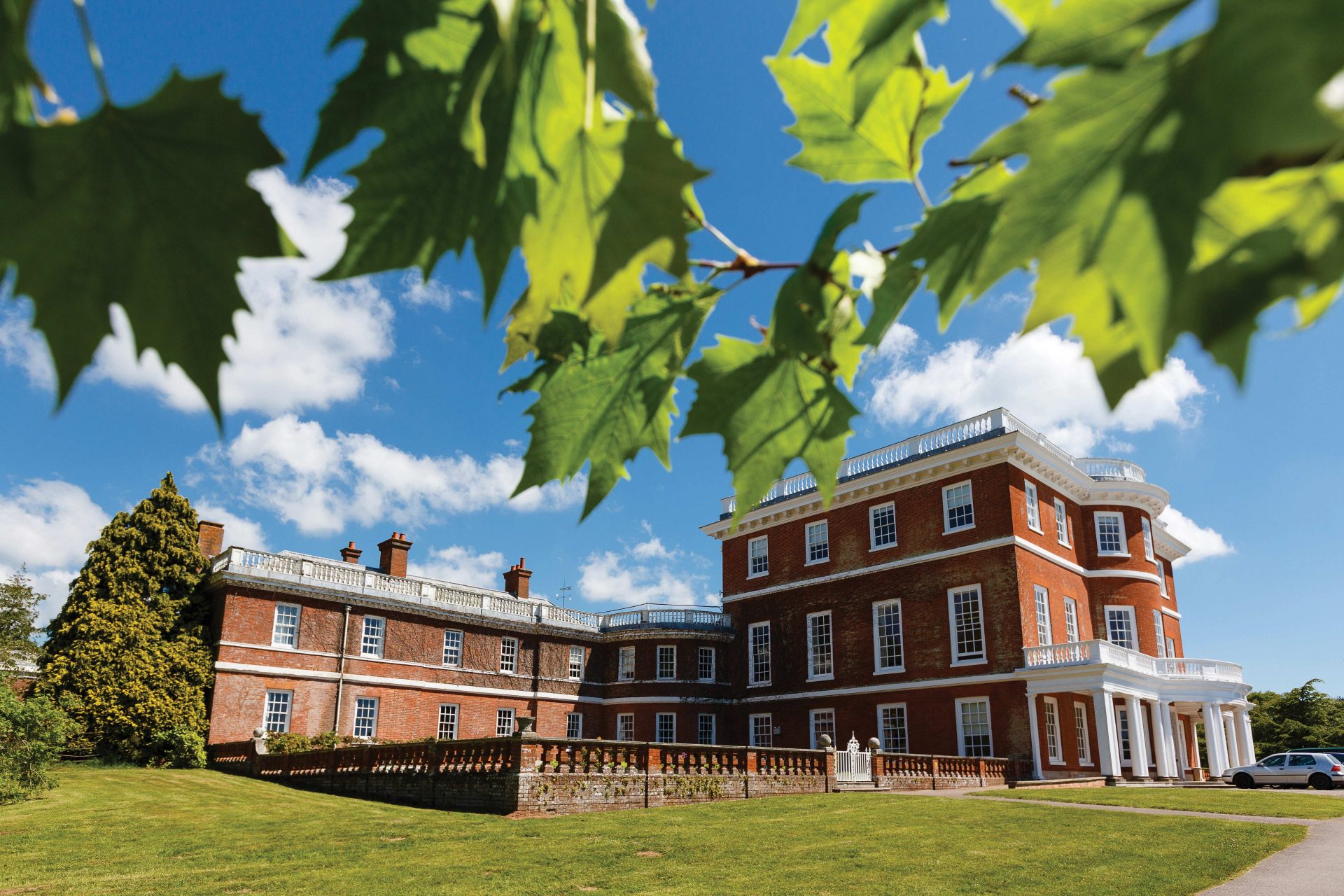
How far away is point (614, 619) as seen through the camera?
37.8 m

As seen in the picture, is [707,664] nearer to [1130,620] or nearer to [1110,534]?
Answer: [1130,620]

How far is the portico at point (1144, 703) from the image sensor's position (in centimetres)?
2431

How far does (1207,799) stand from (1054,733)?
7.34 m

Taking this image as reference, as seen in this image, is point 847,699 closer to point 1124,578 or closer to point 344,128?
point 1124,578

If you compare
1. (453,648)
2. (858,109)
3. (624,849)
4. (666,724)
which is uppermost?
(453,648)

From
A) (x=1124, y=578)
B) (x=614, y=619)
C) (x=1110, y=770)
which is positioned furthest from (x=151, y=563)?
(x=1124, y=578)

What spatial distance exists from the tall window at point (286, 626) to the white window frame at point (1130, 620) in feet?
96.2

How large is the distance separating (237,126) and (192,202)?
82 mm

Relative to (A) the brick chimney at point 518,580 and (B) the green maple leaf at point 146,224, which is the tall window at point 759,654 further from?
(B) the green maple leaf at point 146,224

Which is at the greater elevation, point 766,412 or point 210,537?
point 210,537

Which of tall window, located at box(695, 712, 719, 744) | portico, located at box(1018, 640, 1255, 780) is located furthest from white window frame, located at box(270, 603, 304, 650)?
portico, located at box(1018, 640, 1255, 780)

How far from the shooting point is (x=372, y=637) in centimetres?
3103

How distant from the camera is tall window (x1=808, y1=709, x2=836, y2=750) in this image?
30.3 metres

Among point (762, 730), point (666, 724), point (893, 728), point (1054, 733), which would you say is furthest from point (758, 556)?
point (1054, 733)
